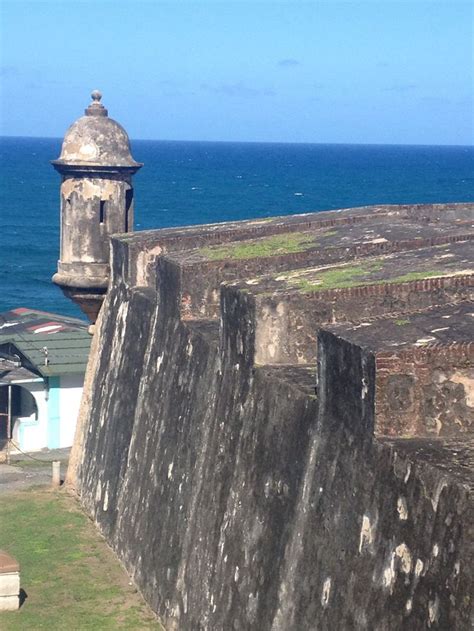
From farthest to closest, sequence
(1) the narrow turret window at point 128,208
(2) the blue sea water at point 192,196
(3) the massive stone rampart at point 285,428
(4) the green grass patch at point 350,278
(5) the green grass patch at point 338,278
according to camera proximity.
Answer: (2) the blue sea water at point 192,196 → (1) the narrow turret window at point 128,208 → (5) the green grass patch at point 338,278 → (4) the green grass patch at point 350,278 → (3) the massive stone rampart at point 285,428

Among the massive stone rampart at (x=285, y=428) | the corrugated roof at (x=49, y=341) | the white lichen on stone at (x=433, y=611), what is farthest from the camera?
the corrugated roof at (x=49, y=341)

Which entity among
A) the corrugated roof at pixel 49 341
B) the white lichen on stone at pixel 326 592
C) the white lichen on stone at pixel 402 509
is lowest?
the corrugated roof at pixel 49 341

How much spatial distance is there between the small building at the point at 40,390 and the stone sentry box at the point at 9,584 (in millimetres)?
7665

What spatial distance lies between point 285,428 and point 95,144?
8529 mm

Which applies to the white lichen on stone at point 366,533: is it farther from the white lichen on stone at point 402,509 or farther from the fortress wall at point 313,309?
the fortress wall at point 313,309

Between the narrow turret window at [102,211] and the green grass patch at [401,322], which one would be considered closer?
the green grass patch at [401,322]

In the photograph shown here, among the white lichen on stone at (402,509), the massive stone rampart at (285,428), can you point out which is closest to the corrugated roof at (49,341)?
the massive stone rampart at (285,428)

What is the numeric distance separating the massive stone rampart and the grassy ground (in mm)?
237

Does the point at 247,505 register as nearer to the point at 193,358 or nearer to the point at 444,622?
the point at 193,358

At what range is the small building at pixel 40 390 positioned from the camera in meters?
20.4

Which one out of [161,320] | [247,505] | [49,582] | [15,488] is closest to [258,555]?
[247,505]

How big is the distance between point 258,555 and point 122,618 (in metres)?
2.76

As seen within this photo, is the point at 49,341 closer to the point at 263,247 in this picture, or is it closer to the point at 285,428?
the point at 263,247

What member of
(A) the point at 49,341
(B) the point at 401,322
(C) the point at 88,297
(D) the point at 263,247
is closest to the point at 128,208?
(C) the point at 88,297
